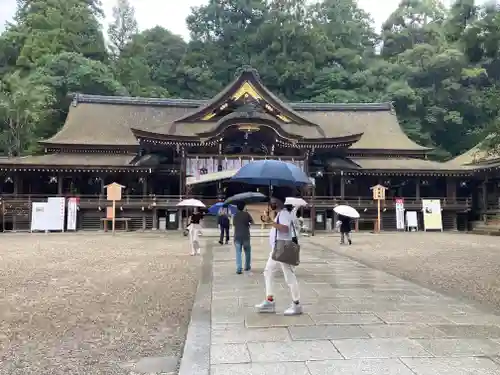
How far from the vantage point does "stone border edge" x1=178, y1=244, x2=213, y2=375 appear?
12.8 ft

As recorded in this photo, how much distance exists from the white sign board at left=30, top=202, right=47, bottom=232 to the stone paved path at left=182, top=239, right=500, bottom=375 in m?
17.6

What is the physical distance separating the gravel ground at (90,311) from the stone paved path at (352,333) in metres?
0.71

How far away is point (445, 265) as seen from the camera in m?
11.0

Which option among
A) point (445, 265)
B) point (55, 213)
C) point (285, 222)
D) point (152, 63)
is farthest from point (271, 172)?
point (152, 63)

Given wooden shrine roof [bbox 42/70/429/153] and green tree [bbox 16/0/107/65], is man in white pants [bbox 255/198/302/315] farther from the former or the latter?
green tree [bbox 16/0/107/65]

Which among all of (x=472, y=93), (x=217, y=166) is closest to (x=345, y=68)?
(x=472, y=93)

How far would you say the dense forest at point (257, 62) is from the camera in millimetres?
39344

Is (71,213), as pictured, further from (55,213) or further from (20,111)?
(20,111)

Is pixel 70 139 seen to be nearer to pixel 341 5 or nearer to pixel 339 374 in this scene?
pixel 339 374

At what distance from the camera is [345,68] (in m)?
52.0

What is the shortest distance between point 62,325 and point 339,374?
3.61 metres

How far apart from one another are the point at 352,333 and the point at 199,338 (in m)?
1.63

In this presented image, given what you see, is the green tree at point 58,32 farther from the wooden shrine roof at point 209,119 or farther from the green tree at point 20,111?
the wooden shrine roof at point 209,119

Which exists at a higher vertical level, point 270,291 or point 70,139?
point 70,139
